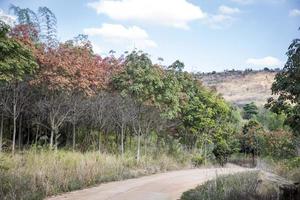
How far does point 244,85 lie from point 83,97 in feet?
262

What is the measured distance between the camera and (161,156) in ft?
104

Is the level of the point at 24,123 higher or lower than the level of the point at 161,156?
higher

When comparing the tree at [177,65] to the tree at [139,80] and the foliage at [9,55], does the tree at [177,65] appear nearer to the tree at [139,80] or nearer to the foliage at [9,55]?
the tree at [139,80]

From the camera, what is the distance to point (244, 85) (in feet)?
333

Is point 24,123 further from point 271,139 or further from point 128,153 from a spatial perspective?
point 271,139

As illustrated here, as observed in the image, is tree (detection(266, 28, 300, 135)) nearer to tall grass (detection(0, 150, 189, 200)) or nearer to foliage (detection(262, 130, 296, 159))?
tall grass (detection(0, 150, 189, 200))

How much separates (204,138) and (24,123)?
62.1 feet

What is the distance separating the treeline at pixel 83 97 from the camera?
74.0 ft

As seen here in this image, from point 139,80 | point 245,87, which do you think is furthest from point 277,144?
point 245,87

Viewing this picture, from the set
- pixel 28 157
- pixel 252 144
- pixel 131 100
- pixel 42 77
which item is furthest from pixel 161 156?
pixel 252 144

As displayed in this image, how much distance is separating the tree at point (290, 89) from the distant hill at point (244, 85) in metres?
82.7

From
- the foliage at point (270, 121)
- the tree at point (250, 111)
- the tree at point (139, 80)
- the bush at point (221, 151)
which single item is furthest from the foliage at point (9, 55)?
the tree at point (250, 111)

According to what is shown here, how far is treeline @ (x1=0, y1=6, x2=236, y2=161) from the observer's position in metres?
22.5

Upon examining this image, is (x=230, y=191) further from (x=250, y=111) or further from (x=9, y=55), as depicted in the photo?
(x=250, y=111)
